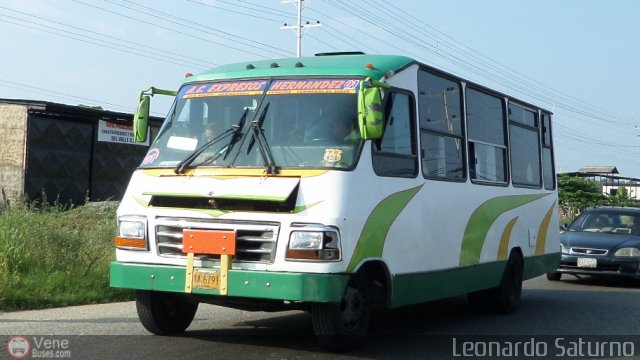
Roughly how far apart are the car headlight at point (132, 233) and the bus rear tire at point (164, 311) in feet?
1.92

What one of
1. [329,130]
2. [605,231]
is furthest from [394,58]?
[605,231]

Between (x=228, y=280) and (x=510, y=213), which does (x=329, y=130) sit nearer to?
(x=228, y=280)

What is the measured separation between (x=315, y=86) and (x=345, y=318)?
7.21 feet

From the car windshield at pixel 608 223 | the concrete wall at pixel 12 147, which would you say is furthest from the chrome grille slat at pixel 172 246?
the concrete wall at pixel 12 147

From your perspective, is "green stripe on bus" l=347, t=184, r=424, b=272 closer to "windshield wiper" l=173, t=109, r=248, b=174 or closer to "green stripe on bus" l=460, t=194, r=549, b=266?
"windshield wiper" l=173, t=109, r=248, b=174

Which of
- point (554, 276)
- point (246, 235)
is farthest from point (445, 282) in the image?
point (554, 276)

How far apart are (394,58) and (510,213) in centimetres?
379

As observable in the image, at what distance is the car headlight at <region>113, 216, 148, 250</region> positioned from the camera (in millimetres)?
7625

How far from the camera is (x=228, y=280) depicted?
7148 mm

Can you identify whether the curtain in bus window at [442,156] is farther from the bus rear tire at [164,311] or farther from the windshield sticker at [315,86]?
the bus rear tire at [164,311]

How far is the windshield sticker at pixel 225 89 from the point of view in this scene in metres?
8.12

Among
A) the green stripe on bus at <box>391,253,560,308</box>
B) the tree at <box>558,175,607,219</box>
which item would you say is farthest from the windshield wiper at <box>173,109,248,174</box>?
the tree at <box>558,175,607,219</box>

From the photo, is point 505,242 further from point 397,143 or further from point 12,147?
point 12,147

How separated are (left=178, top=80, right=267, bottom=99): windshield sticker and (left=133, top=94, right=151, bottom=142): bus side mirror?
37 cm
